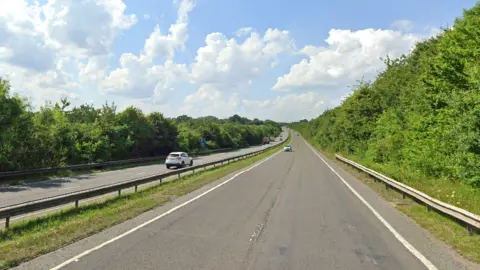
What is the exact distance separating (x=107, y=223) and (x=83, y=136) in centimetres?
3314

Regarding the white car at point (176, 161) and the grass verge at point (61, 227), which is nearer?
the grass verge at point (61, 227)

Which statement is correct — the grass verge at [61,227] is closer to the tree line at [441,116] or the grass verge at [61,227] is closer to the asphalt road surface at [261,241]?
the asphalt road surface at [261,241]

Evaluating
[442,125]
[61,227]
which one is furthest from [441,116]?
[61,227]

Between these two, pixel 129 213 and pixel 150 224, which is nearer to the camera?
pixel 150 224

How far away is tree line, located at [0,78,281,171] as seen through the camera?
91.9 feet

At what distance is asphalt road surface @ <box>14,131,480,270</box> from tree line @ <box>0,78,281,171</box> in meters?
19.7

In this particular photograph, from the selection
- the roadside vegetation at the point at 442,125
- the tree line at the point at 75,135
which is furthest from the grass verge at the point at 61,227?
the tree line at the point at 75,135

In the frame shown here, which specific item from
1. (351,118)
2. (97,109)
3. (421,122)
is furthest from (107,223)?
(97,109)

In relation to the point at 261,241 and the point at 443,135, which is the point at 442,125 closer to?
the point at 443,135

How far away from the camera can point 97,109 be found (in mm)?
52781

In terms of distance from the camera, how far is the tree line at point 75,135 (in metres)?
28.0

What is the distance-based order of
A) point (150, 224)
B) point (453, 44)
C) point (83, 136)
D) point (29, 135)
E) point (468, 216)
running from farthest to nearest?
1. point (83, 136)
2. point (29, 135)
3. point (453, 44)
4. point (150, 224)
5. point (468, 216)

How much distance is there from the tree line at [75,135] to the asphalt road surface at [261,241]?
19.7 meters

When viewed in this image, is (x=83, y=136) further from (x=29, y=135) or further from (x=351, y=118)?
(x=351, y=118)
